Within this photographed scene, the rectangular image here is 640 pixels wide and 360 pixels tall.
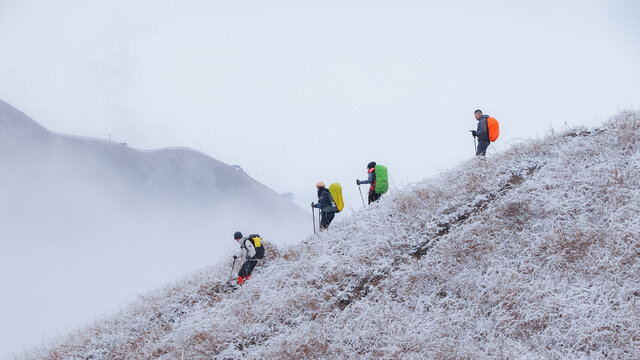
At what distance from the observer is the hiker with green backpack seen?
1553 centimetres

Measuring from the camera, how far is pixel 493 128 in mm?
14969

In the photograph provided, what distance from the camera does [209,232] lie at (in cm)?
18838

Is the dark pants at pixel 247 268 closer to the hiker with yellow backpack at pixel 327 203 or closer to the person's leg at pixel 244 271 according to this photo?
the person's leg at pixel 244 271

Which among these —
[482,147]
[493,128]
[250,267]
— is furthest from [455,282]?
[493,128]

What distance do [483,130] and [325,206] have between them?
6.42 metres

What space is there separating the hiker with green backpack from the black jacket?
3.69 m

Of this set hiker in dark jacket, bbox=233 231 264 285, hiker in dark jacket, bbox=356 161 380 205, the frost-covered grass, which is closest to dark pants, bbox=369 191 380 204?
hiker in dark jacket, bbox=356 161 380 205

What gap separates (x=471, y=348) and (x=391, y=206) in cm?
655

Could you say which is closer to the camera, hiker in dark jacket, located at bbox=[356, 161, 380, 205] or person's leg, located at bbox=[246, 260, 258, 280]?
person's leg, located at bbox=[246, 260, 258, 280]

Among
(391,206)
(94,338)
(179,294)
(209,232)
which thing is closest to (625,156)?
(391,206)

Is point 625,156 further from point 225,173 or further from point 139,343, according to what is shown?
point 225,173

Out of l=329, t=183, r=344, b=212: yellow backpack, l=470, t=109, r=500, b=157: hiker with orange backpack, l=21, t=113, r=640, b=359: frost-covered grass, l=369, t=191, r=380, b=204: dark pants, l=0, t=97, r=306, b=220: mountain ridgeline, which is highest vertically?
l=0, t=97, r=306, b=220: mountain ridgeline

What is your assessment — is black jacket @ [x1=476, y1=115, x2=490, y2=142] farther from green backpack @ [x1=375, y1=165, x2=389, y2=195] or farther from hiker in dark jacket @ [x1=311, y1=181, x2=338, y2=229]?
hiker in dark jacket @ [x1=311, y1=181, x2=338, y2=229]

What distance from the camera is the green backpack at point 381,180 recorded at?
15508mm
